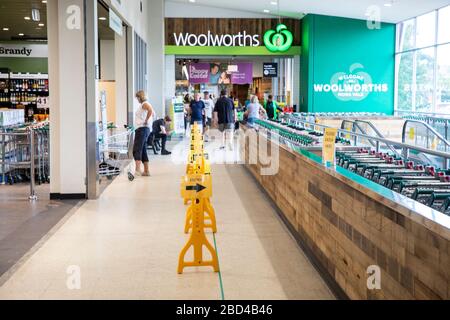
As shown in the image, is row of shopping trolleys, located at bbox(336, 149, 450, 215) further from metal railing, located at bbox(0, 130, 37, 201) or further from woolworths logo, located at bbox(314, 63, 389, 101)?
woolworths logo, located at bbox(314, 63, 389, 101)

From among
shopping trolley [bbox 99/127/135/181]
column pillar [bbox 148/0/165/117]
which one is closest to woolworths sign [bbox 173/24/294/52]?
column pillar [bbox 148/0/165/117]

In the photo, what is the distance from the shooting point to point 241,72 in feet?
81.5

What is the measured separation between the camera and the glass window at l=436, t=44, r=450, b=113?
1656cm

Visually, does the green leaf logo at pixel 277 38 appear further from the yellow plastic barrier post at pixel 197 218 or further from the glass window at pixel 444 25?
the yellow plastic barrier post at pixel 197 218

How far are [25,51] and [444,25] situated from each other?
13.9 meters

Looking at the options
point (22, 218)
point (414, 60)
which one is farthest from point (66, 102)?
point (414, 60)

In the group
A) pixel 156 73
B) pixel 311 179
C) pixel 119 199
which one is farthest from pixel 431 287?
pixel 156 73

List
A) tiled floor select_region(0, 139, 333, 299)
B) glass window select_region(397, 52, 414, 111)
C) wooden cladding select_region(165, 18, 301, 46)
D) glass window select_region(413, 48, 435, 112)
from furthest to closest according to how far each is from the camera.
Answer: wooden cladding select_region(165, 18, 301, 46) → glass window select_region(397, 52, 414, 111) → glass window select_region(413, 48, 435, 112) → tiled floor select_region(0, 139, 333, 299)

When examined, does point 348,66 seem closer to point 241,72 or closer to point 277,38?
point 277,38

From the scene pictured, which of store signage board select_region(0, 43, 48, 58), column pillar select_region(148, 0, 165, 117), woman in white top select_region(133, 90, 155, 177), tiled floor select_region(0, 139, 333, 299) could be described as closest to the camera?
tiled floor select_region(0, 139, 333, 299)

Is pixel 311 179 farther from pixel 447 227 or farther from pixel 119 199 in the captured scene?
pixel 119 199

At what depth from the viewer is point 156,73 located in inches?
808

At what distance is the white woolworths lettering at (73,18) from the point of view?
840 cm

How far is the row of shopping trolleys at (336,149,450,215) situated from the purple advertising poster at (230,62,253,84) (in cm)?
1927
